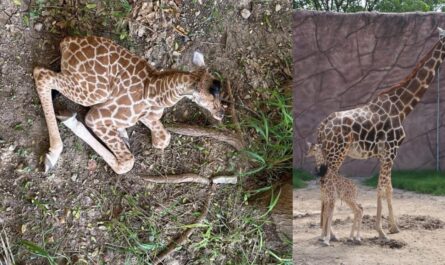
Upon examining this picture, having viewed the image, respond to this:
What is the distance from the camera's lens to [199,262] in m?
1.58

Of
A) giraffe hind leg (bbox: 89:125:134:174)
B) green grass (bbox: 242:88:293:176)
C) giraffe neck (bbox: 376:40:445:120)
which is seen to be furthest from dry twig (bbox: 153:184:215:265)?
Result: giraffe neck (bbox: 376:40:445:120)

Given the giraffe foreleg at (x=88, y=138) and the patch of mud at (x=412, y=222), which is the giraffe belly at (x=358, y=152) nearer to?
the patch of mud at (x=412, y=222)

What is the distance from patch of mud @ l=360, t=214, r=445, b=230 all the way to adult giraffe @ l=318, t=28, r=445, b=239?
12 mm

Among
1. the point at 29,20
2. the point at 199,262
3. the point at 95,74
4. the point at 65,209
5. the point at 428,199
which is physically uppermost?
the point at 29,20

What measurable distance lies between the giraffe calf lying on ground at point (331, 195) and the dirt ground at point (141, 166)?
365 mm

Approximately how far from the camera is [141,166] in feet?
4.96

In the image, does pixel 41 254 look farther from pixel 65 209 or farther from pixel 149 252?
pixel 149 252

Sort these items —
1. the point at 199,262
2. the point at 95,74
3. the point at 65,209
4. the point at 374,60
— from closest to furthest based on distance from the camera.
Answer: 1. the point at 374,60
2. the point at 95,74
3. the point at 65,209
4. the point at 199,262

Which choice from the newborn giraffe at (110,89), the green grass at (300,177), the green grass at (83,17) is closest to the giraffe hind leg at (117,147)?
the newborn giraffe at (110,89)

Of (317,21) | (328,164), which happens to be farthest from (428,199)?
(317,21)

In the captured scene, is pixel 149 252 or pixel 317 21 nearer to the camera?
pixel 317 21

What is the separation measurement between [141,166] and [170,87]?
279 mm

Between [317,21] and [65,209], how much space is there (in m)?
0.81

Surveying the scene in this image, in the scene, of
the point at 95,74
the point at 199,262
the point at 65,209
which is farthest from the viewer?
the point at 199,262
